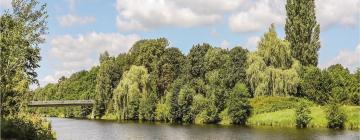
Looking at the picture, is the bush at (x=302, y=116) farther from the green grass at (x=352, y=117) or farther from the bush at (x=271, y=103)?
the bush at (x=271, y=103)

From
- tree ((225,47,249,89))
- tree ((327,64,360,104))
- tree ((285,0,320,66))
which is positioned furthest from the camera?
tree ((285,0,320,66))

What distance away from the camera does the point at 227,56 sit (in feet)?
302

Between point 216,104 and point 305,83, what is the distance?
13990 mm

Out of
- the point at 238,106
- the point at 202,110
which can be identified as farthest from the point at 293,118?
the point at 202,110

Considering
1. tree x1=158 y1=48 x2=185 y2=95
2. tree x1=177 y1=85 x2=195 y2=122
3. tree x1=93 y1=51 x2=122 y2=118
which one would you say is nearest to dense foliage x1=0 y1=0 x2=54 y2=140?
tree x1=177 y1=85 x2=195 y2=122

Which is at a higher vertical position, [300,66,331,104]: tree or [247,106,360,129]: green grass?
[300,66,331,104]: tree

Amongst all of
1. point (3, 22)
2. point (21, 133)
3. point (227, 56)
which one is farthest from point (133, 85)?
point (21, 133)

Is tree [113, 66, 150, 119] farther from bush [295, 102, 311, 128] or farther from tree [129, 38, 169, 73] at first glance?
bush [295, 102, 311, 128]

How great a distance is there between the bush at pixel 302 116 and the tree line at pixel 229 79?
0.43 ft

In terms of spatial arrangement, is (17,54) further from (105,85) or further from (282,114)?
(105,85)

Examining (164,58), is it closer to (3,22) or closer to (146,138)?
(146,138)

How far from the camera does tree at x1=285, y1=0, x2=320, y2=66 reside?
284ft

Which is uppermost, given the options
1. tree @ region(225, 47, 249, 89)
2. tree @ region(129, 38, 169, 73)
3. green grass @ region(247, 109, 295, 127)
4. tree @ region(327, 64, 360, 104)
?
tree @ region(129, 38, 169, 73)

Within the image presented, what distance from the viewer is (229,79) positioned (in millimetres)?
85438
